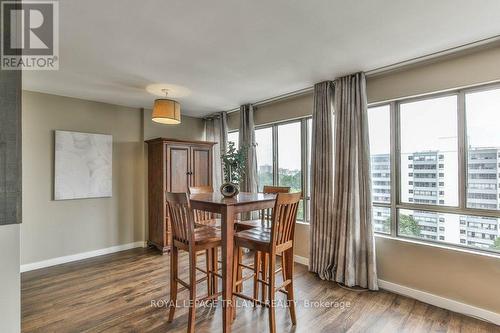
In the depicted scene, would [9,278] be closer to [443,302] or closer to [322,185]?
[322,185]

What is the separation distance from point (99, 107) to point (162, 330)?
11.7 feet

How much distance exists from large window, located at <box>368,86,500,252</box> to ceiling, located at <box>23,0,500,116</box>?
24.8 inches

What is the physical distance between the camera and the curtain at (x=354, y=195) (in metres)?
2.96

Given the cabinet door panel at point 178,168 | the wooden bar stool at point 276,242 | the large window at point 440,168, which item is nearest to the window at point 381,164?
the large window at point 440,168

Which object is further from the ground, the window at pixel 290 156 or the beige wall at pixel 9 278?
the window at pixel 290 156

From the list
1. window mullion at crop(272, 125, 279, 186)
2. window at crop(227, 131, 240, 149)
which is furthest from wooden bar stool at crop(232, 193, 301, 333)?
window at crop(227, 131, 240, 149)

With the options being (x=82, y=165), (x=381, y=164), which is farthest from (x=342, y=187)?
(x=82, y=165)

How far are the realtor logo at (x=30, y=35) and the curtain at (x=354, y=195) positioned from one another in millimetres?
2901

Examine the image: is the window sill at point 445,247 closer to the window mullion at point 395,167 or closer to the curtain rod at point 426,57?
the window mullion at point 395,167

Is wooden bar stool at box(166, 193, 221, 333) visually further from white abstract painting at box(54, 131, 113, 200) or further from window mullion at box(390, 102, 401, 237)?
white abstract painting at box(54, 131, 113, 200)

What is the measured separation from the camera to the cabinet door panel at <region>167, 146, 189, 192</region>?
4.31m

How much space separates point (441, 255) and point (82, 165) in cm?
482

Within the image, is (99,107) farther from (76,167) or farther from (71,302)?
(71,302)

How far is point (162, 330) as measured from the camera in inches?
86.2
